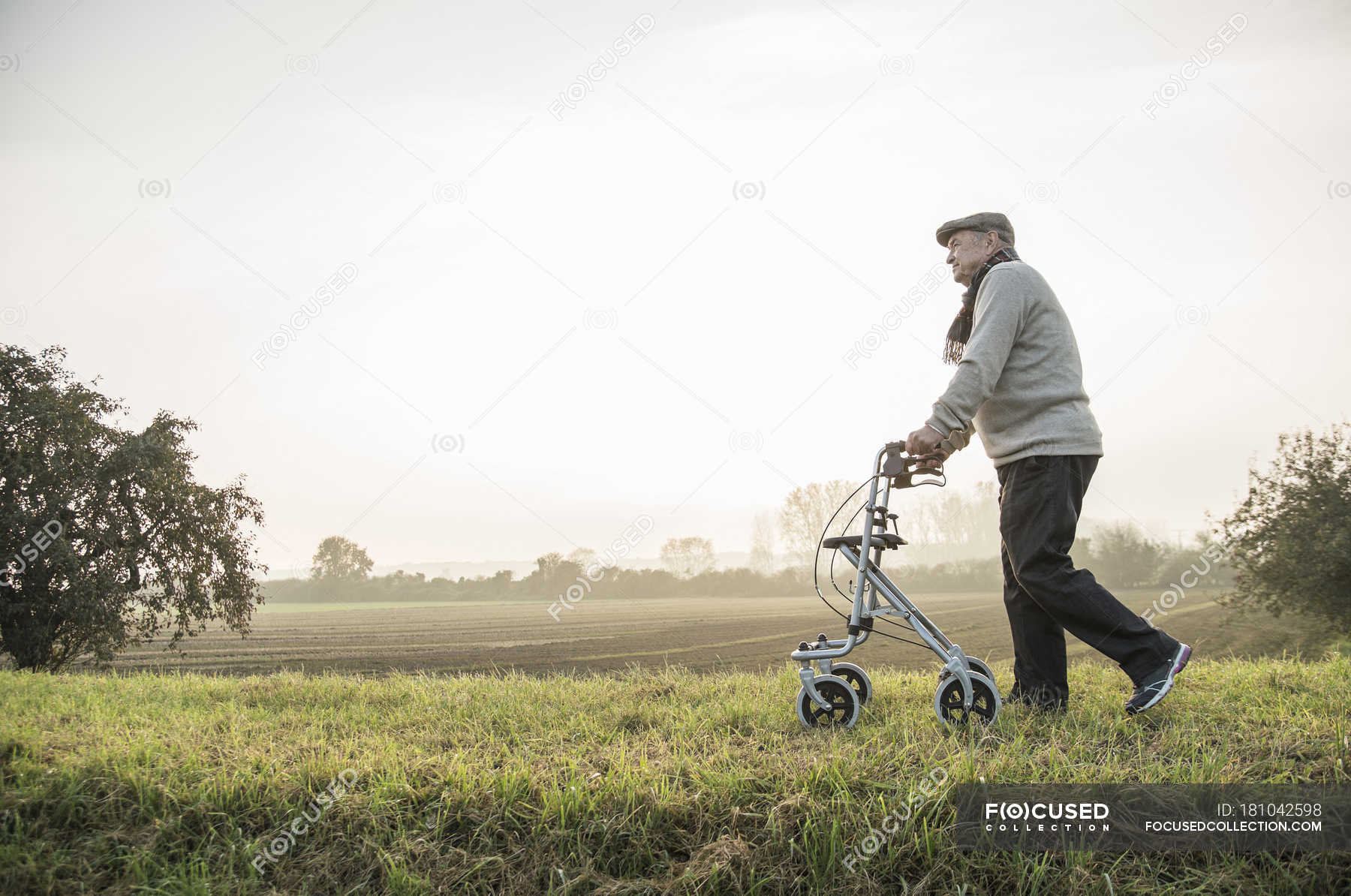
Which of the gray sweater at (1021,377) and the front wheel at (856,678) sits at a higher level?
the gray sweater at (1021,377)

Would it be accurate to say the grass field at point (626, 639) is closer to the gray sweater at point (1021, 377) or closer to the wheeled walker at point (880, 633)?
the wheeled walker at point (880, 633)

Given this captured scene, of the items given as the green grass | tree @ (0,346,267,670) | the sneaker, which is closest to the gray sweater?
the sneaker

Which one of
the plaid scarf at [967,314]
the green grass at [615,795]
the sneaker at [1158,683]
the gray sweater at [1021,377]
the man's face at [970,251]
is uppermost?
the man's face at [970,251]

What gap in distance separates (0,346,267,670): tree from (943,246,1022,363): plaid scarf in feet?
43.1

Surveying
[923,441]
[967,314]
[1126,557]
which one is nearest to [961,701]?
[923,441]

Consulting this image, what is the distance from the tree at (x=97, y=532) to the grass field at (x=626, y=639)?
1.19 metres

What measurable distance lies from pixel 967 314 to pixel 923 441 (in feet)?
3.89

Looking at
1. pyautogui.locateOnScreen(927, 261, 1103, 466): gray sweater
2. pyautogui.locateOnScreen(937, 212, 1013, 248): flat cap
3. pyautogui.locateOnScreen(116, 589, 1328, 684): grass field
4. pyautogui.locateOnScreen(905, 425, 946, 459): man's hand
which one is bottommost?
pyautogui.locateOnScreen(116, 589, 1328, 684): grass field

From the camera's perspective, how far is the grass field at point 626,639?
41.1 ft

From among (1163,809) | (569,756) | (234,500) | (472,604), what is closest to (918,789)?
(1163,809)

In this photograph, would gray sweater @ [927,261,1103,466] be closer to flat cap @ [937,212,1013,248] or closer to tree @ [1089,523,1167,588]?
flat cap @ [937,212,1013,248]

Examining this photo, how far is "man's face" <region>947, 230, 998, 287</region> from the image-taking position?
4.16 metres

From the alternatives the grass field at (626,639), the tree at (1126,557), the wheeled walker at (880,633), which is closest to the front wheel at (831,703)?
the wheeled walker at (880,633)

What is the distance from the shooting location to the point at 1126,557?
27203 millimetres
